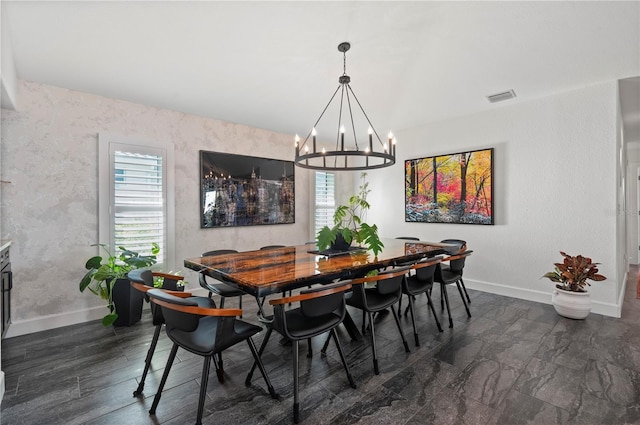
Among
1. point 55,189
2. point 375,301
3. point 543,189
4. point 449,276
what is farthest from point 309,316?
point 543,189

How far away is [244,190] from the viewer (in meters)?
4.75

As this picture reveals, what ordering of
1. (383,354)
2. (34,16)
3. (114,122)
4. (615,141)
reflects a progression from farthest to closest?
(114,122) < (615,141) < (383,354) < (34,16)

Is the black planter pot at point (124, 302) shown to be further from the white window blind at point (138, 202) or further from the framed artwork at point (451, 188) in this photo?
the framed artwork at point (451, 188)

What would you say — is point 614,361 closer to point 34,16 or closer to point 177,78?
point 177,78

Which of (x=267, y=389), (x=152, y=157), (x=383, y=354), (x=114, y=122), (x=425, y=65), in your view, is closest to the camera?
(x=267, y=389)

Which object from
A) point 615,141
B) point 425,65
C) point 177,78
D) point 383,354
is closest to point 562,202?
point 615,141

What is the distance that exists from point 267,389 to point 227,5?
281 cm

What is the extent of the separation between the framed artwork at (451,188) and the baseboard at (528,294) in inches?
37.8

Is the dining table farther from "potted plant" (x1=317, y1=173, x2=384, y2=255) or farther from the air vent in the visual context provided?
the air vent

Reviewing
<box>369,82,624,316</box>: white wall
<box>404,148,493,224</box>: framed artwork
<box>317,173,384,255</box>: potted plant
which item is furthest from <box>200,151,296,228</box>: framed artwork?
<box>369,82,624,316</box>: white wall

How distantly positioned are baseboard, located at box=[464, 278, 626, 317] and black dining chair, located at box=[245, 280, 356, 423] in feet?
10.6

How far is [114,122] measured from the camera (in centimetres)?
361

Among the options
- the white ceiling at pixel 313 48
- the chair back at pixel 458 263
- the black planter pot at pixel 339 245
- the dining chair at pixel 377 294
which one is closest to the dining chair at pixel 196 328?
the dining chair at pixel 377 294

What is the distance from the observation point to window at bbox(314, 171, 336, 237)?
573cm
